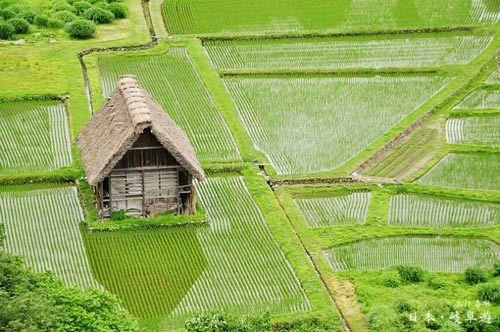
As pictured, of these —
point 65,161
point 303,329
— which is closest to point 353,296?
point 303,329

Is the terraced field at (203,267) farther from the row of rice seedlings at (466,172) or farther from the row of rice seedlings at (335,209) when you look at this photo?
the row of rice seedlings at (466,172)

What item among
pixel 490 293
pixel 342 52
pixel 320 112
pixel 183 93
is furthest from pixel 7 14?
pixel 490 293

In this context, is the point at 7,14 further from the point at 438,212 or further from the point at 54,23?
the point at 438,212

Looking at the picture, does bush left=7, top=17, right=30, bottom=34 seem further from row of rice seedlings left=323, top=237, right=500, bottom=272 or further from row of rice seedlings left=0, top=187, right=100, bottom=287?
row of rice seedlings left=323, top=237, right=500, bottom=272

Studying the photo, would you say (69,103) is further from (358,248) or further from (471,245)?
(471,245)

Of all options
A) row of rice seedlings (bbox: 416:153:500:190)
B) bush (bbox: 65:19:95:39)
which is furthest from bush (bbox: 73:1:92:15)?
row of rice seedlings (bbox: 416:153:500:190)

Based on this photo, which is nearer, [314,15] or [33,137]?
[33,137]
